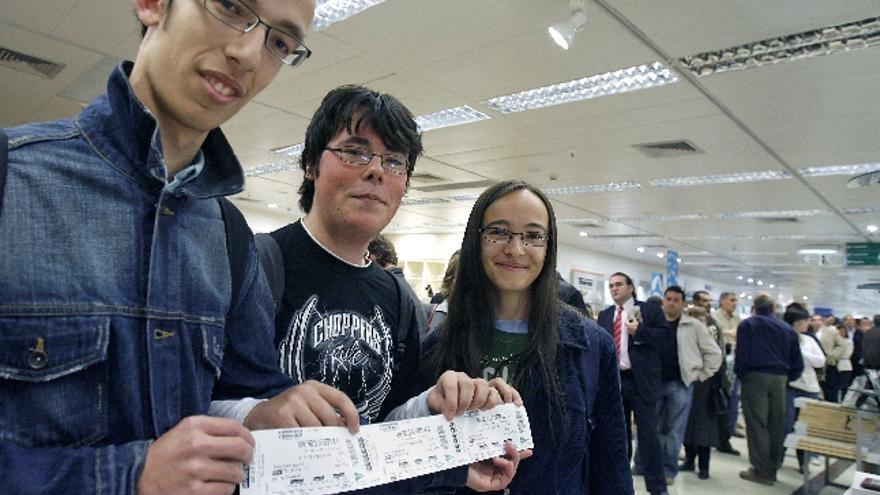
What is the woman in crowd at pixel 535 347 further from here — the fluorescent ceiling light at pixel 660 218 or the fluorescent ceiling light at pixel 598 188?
the fluorescent ceiling light at pixel 660 218

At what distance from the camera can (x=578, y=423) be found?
1.49 m

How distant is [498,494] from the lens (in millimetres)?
1409

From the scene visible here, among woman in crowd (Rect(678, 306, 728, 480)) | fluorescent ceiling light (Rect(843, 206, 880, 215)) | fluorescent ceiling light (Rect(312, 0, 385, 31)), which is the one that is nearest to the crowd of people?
fluorescent ceiling light (Rect(312, 0, 385, 31))

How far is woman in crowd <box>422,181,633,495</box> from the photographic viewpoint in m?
1.47

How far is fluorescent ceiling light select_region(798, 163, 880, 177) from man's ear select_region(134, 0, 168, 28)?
24.7 ft

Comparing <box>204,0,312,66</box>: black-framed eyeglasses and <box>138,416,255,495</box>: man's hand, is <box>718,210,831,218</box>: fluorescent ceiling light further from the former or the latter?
<box>138,416,255,495</box>: man's hand

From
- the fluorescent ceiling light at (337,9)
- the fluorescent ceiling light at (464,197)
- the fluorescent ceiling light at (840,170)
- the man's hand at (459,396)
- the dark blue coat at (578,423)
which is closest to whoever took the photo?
the man's hand at (459,396)

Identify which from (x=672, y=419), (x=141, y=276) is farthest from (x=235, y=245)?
(x=672, y=419)

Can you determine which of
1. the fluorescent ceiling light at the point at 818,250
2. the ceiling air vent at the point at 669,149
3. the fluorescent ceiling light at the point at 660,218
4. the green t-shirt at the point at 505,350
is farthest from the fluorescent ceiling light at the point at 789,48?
the fluorescent ceiling light at the point at 818,250

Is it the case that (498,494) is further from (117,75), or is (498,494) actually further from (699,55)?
(699,55)

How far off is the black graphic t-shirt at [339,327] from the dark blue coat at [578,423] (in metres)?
0.29

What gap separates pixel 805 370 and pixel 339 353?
666cm

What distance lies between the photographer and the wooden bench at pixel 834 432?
403 centimetres

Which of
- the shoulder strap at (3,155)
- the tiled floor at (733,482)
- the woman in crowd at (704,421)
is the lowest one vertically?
the tiled floor at (733,482)
